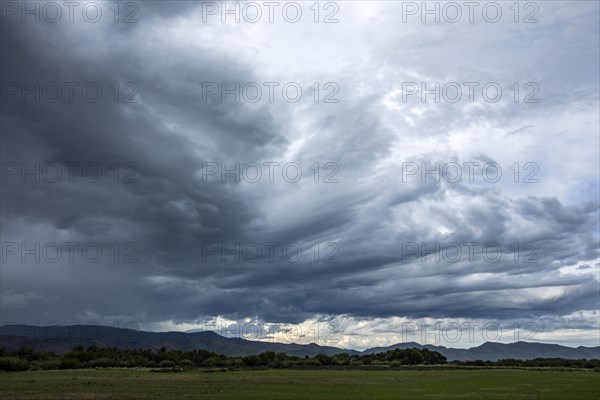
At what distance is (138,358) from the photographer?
648 feet

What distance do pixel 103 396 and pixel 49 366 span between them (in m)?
109

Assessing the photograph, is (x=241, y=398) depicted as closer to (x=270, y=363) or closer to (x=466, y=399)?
(x=466, y=399)

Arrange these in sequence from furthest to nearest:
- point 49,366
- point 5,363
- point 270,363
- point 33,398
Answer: point 270,363, point 49,366, point 5,363, point 33,398

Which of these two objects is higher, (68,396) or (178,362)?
(68,396)

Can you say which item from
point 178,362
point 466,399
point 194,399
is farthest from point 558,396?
point 178,362

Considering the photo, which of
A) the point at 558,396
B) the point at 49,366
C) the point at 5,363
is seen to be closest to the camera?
the point at 558,396

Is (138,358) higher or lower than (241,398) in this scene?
lower

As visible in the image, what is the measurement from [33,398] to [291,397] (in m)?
26.5

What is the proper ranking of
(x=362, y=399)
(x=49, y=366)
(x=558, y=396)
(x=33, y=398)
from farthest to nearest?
(x=49, y=366)
(x=558, y=396)
(x=362, y=399)
(x=33, y=398)

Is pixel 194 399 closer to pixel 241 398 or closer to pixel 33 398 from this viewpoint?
pixel 241 398

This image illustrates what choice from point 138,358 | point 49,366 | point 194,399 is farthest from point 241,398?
point 138,358

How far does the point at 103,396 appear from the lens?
56.6 m

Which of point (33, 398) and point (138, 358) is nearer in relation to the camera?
point (33, 398)

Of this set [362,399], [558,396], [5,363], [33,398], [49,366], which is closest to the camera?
[33,398]
